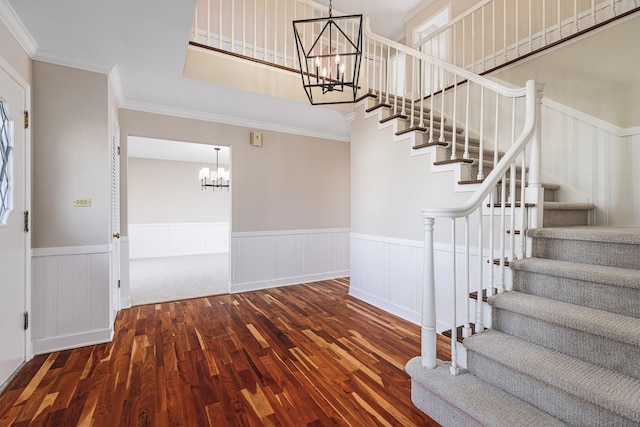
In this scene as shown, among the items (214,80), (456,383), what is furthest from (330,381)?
(214,80)

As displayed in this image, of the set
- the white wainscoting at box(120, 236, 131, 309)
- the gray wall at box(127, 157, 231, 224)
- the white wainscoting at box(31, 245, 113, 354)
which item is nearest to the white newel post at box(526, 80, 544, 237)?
the white wainscoting at box(31, 245, 113, 354)

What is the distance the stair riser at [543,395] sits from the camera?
1182 mm

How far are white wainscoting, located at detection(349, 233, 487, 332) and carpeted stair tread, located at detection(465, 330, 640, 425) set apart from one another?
2.72 feet

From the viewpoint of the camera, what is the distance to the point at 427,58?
2801 millimetres

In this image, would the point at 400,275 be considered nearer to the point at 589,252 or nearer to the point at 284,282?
the point at 589,252

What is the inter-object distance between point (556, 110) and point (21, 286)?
4833mm

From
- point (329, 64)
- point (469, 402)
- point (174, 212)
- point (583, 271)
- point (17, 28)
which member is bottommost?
point (469, 402)

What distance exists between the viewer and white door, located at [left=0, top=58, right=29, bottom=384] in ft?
6.37

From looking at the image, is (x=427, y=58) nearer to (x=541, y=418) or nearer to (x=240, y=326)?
(x=541, y=418)

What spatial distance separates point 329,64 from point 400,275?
2.25m

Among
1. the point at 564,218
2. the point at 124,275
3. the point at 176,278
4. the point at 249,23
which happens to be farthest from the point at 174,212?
the point at 564,218

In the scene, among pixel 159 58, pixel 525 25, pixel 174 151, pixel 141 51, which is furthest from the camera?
pixel 174 151

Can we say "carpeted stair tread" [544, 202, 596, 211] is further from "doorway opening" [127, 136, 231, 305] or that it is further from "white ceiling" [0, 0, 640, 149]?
"doorway opening" [127, 136, 231, 305]

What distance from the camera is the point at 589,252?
1.81 m
